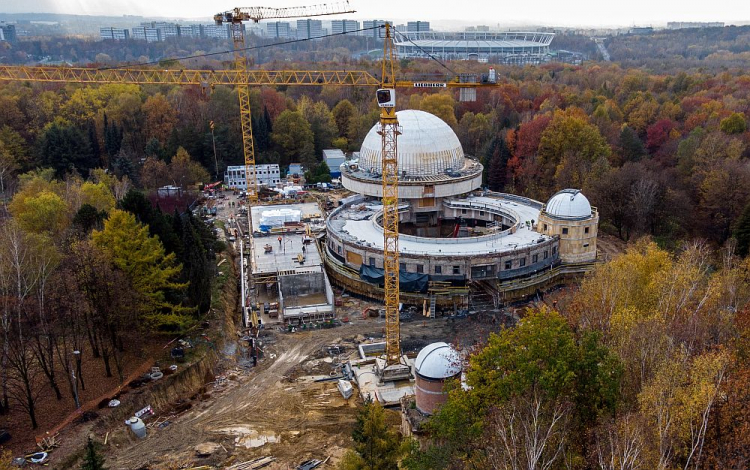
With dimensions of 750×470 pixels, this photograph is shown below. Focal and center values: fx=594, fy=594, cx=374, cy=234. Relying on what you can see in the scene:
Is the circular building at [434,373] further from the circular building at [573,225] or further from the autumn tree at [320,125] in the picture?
the autumn tree at [320,125]

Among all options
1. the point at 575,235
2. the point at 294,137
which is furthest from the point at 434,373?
the point at 294,137

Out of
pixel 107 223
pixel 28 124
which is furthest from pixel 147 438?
pixel 28 124

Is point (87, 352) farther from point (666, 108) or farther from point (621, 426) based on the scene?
point (666, 108)

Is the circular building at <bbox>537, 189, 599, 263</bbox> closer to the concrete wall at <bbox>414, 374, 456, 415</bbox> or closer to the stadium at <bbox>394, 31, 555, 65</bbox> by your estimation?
the concrete wall at <bbox>414, 374, 456, 415</bbox>

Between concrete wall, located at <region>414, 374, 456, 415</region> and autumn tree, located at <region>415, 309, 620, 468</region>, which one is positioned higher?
autumn tree, located at <region>415, 309, 620, 468</region>

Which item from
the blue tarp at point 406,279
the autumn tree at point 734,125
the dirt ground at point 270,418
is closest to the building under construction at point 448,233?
the blue tarp at point 406,279

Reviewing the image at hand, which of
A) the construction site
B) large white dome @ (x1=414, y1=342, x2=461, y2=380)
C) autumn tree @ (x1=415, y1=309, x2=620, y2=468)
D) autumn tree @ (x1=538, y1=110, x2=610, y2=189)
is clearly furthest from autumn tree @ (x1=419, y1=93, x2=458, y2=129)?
autumn tree @ (x1=415, y1=309, x2=620, y2=468)
